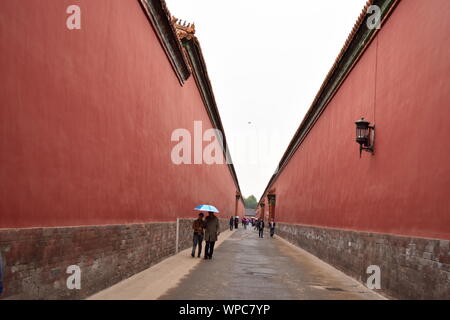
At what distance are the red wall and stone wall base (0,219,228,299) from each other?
16.2 ft

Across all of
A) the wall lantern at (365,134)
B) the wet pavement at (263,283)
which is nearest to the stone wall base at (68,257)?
the wet pavement at (263,283)

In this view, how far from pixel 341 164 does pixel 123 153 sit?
658cm

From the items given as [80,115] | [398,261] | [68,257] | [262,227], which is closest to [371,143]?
[398,261]

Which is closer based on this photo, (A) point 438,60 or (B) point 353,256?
(A) point 438,60

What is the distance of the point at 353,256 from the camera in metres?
10.3

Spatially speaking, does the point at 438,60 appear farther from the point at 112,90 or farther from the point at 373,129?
the point at 112,90

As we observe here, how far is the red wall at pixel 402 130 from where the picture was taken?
6.27 m

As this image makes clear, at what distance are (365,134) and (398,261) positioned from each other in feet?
10.2

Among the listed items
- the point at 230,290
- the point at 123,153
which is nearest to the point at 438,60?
the point at 230,290

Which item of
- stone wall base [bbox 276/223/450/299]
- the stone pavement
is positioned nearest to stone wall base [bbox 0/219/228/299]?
the stone pavement

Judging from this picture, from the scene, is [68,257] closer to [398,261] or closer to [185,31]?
[398,261]

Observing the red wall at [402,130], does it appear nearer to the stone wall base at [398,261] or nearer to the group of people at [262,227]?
the stone wall base at [398,261]

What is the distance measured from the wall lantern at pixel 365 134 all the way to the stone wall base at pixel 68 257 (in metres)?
5.14

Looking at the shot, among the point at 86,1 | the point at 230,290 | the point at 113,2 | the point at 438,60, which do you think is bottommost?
the point at 230,290
